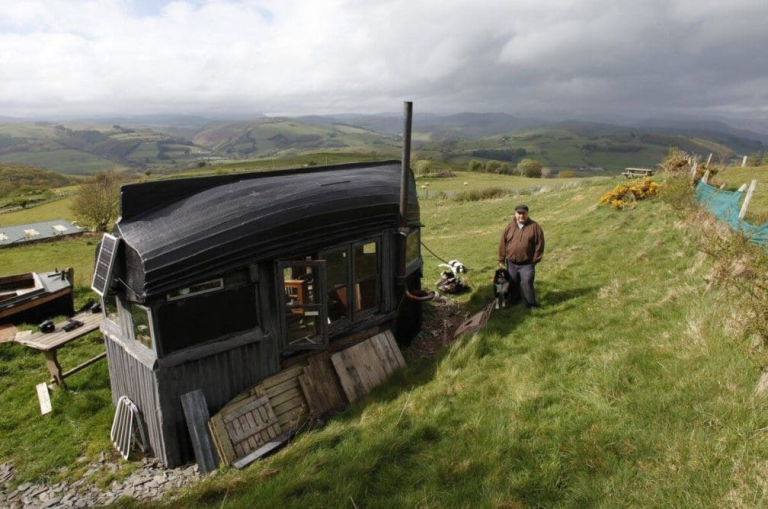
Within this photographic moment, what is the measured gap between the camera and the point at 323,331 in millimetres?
8555

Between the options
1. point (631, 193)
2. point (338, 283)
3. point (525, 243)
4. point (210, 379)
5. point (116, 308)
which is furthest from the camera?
point (631, 193)

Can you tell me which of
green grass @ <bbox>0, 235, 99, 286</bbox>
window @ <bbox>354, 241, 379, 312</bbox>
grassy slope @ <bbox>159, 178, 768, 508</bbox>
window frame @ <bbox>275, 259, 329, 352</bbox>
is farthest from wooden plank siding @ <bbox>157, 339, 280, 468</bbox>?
green grass @ <bbox>0, 235, 99, 286</bbox>

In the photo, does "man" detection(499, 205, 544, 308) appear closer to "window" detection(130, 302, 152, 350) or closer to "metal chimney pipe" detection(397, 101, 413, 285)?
"metal chimney pipe" detection(397, 101, 413, 285)

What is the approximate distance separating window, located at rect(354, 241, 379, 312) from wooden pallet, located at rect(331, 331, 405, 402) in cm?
82

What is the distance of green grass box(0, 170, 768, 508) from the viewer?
433cm

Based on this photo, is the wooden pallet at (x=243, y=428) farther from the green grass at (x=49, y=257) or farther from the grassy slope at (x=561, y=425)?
the green grass at (x=49, y=257)

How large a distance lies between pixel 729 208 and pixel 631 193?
7.70m

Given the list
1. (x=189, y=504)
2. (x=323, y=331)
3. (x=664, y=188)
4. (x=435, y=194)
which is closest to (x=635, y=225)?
(x=664, y=188)

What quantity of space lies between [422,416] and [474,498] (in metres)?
1.94

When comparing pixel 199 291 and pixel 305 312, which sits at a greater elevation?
pixel 199 291

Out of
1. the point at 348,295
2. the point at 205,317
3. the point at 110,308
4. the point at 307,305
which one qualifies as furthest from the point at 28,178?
the point at 307,305

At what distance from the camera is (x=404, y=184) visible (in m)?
9.46

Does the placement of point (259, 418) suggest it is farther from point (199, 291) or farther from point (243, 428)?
point (199, 291)

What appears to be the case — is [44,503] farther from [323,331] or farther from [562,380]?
[562,380]
